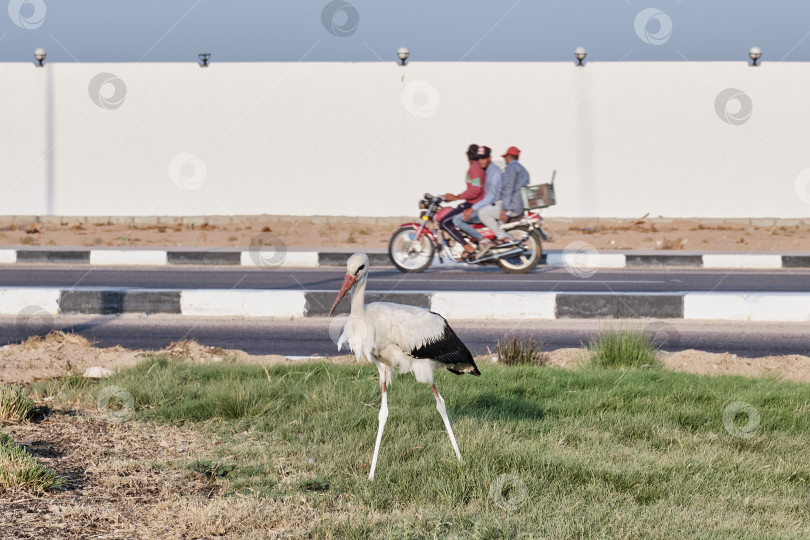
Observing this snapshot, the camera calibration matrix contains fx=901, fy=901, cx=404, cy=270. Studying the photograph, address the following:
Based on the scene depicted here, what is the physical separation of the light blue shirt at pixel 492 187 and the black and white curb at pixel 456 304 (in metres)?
3.80

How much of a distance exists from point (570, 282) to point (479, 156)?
219 centimetres

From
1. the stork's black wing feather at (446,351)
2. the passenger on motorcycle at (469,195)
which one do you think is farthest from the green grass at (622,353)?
the passenger on motorcycle at (469,195)

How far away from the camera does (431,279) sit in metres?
12.4

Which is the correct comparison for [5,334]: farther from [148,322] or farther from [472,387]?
[472,387]

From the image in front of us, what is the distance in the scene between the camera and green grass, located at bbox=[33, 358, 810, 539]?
3.23m

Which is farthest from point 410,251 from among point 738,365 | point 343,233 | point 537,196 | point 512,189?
point 343,233

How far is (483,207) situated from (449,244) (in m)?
0.80

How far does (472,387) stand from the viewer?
525cm

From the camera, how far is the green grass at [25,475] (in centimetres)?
346

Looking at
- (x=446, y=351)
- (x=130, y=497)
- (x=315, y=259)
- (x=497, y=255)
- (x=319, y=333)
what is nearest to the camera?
(x=130, y=497)

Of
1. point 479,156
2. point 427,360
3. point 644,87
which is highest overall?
point 644,87

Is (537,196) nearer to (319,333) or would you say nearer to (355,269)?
(319,333)

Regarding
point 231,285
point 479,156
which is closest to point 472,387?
point 231,285

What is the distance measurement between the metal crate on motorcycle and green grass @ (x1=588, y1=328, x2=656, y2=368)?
648cm
